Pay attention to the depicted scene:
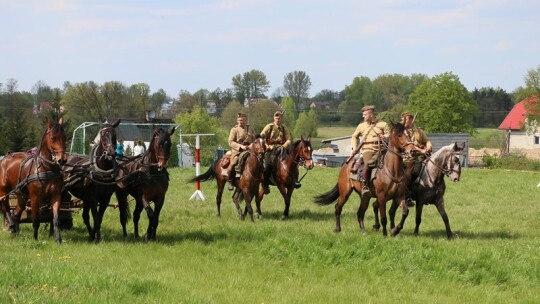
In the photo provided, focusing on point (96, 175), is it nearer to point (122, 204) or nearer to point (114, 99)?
point (122, 204)

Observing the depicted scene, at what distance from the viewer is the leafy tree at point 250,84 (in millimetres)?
124250

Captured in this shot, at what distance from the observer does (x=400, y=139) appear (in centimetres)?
1369

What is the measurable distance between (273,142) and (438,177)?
5.12 metres

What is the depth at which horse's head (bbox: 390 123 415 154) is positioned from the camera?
1360 cm

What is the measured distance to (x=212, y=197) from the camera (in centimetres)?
2302

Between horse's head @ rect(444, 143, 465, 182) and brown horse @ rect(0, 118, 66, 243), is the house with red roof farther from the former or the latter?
brown horse @ rect(0, 118, 66, 243)

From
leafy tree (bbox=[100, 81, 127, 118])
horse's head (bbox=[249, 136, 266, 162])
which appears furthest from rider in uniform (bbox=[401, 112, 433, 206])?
leafy tree (bbox=[100, 81, 127, 118])

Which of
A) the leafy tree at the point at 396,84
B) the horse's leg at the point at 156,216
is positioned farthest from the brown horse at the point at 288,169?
the leafy tree at the point at 396,84

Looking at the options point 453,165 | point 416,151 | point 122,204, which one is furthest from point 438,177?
point 122,204

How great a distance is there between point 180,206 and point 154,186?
6566 mm

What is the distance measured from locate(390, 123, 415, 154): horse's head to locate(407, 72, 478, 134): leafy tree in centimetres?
6631

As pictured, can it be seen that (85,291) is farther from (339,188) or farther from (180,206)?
(180,206)

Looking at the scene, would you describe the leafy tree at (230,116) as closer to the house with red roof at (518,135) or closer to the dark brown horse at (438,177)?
the house with red roof at (518,135)

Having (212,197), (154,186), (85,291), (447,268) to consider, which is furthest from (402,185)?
(212,197)
